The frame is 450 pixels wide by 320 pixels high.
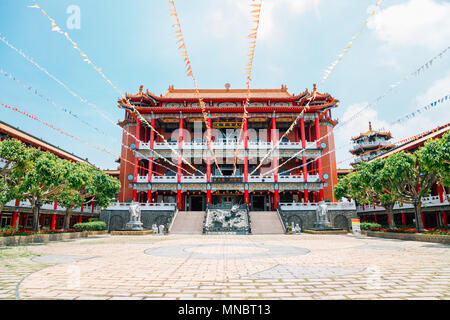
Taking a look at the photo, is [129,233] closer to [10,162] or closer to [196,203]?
[10,162]

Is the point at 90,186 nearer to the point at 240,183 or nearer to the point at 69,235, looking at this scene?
the point at 69,235

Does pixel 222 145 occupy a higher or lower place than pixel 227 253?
higher

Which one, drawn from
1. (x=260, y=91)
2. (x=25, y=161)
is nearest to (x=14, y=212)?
(x=25, y=161)

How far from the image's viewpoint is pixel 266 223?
990 inches

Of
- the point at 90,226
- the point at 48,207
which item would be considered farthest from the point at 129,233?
the point at 48,207

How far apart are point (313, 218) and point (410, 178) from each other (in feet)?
37.9

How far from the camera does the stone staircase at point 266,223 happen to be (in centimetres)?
2367

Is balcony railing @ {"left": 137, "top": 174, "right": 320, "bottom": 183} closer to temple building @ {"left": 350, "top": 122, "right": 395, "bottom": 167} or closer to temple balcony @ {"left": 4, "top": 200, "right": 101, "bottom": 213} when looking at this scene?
temple balcony @ {"left": 4, "top": 200, "right": 101, "bottom": 213}

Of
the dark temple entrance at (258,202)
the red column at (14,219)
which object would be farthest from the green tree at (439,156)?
the red column at (14,219)

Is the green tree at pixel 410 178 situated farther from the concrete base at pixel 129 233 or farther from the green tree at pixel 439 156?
the concrete base at pixel 129 233

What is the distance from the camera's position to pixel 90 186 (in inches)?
826

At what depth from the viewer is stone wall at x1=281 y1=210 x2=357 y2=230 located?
88.6ft

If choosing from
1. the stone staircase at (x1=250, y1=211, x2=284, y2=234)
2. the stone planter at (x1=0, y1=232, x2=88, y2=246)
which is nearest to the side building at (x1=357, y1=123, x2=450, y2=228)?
the stone staircase at (x1=250, y1=211, x2=284, y2=234)

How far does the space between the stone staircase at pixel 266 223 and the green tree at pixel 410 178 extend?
393 inches
